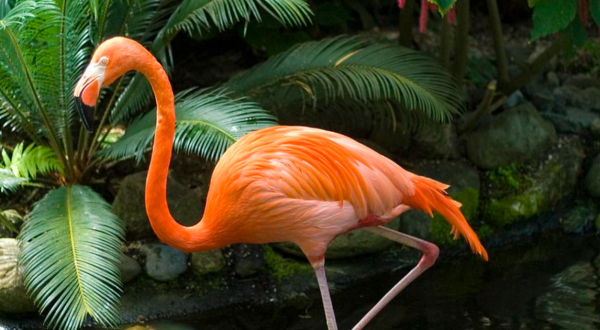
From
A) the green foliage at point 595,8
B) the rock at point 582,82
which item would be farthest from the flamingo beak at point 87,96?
the rock at point 582,82

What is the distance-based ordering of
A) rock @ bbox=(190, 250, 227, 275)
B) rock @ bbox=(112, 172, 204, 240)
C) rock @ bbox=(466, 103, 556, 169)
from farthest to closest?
rock @ bbox=(466, 103, 556, 169), rock @ bbox=(112, 172, 204, 240), rock @ bbox=(190, 250, 227, 275)

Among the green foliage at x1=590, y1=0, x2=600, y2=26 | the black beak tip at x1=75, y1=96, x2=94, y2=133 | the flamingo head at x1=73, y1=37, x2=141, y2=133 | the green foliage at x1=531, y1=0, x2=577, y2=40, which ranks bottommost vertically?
the black beak tip at x1=75, y1=96, x2=94, y2=133

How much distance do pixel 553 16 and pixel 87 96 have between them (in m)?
2.57

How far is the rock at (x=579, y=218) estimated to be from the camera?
6.69 m

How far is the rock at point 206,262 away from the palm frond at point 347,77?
1.08m

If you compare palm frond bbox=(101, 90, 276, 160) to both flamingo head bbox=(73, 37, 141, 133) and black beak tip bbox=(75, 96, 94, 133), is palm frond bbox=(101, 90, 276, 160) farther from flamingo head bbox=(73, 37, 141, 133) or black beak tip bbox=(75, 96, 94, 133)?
black beak tip bbox=(75, 96, 94, 133)

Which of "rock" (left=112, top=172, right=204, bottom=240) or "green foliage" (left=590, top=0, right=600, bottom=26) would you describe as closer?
"green foliage" (left=590, top=0, right=600, bottom=26)

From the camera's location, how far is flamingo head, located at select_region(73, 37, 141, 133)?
3.65 meters

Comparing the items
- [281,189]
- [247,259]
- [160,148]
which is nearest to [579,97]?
[247,259]

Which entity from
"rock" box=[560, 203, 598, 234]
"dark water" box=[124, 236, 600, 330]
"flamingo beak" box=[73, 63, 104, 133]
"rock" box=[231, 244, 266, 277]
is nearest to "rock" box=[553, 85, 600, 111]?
"rock" box=[560, 203, 598, 234]

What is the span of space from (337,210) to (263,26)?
302cm

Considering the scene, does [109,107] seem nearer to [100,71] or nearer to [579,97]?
[100,71]

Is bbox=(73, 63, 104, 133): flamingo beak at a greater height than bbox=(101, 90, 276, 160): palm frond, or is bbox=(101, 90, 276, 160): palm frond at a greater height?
bbox=(73, 63, 104, 133): flamingo beak

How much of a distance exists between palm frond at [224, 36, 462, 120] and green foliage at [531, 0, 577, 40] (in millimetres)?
1026
